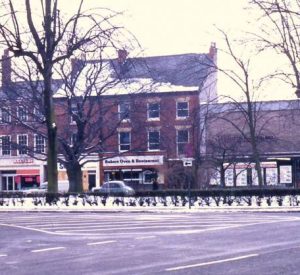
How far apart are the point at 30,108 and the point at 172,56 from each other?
28.8 meters

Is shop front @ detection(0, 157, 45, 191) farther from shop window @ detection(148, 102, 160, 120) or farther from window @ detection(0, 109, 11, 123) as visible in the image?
window @ detection(0, 109, 11, 123)

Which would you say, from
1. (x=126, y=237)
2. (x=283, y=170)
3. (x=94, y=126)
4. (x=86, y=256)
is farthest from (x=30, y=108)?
(x=86, y=256)

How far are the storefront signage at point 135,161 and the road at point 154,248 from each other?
44.1 m

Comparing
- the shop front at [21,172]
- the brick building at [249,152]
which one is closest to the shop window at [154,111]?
the brick building at [249,152]

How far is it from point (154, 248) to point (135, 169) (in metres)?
53.0

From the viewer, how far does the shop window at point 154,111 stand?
59853 mm

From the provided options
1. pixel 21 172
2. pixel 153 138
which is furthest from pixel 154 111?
pixel 21 172

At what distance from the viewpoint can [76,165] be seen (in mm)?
47500

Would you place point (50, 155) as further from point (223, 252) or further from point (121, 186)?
point (223, 252)

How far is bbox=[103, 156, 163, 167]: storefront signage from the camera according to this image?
219 ft

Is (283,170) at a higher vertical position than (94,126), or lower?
lower

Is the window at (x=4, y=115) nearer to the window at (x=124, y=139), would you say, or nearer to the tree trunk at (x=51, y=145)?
the tree trunk at (x=51, y=145)

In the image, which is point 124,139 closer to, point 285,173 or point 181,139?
point 181,139

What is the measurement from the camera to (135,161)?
2657 inches
